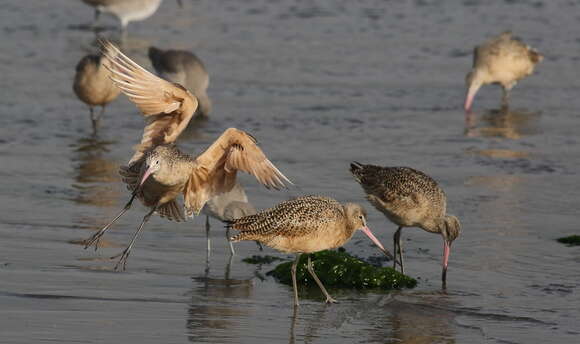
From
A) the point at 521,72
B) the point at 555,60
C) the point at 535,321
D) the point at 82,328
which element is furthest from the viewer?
the point at 555,60

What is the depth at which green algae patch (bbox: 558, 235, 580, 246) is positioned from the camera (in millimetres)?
9020

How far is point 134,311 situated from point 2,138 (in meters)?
5.63

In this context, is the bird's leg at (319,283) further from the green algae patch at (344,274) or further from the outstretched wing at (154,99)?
the outstretched wing at (154,99)

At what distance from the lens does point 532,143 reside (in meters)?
12.7

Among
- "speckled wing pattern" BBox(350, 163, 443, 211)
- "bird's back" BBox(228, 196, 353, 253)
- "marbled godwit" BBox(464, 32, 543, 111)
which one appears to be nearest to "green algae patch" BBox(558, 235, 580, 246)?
"speckled wing pattern" BBox(350, 163, 443, 211)

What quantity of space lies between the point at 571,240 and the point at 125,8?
12.1 m

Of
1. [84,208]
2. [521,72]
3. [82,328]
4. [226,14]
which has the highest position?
[226,14]

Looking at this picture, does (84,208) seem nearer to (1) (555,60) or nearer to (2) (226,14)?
(1) (555,60)

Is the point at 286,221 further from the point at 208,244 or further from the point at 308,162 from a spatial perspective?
the point at 308,162

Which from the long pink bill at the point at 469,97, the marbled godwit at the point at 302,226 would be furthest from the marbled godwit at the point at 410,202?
the long pink bill at the point at 469,97

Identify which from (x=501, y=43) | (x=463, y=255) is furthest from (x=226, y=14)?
(x=463, y=255)

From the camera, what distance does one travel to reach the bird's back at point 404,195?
345 inches

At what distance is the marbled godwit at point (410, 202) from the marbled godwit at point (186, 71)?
5.00 m

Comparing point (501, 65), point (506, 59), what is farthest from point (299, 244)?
point (506, 59)
